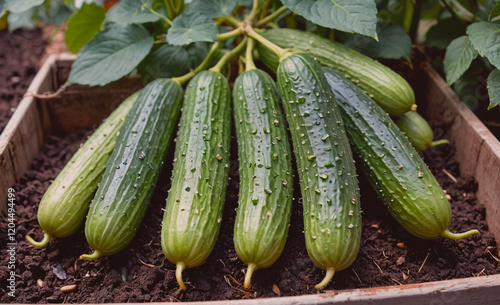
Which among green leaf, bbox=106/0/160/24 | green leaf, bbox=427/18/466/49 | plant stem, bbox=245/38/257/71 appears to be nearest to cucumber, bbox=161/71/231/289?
plant stem, bbox=245/38/257/71

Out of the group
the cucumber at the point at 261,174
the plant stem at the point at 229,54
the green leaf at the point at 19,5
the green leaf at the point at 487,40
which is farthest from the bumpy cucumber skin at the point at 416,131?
the green leaf at the point at 19,5

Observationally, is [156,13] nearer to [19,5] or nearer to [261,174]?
[19,5]

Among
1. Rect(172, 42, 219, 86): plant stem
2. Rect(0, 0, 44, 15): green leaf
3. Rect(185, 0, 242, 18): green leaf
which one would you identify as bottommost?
Rect(172, 42, 219, 86): plant stem

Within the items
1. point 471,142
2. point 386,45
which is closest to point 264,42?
point 386,45

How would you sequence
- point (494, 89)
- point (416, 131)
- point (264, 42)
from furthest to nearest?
point (264, 42)
point (416, 131)
point (494, 89)

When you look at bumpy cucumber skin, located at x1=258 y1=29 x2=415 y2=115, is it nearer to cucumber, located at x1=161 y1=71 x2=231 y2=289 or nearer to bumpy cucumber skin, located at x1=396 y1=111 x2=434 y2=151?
bumpy cucumber skin, located at x1=396 y1=111 x2=434 y2=151

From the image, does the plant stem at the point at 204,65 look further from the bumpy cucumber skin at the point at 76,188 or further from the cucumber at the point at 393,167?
the cucumber at the point at 393,167

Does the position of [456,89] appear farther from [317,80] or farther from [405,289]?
[405,289]
